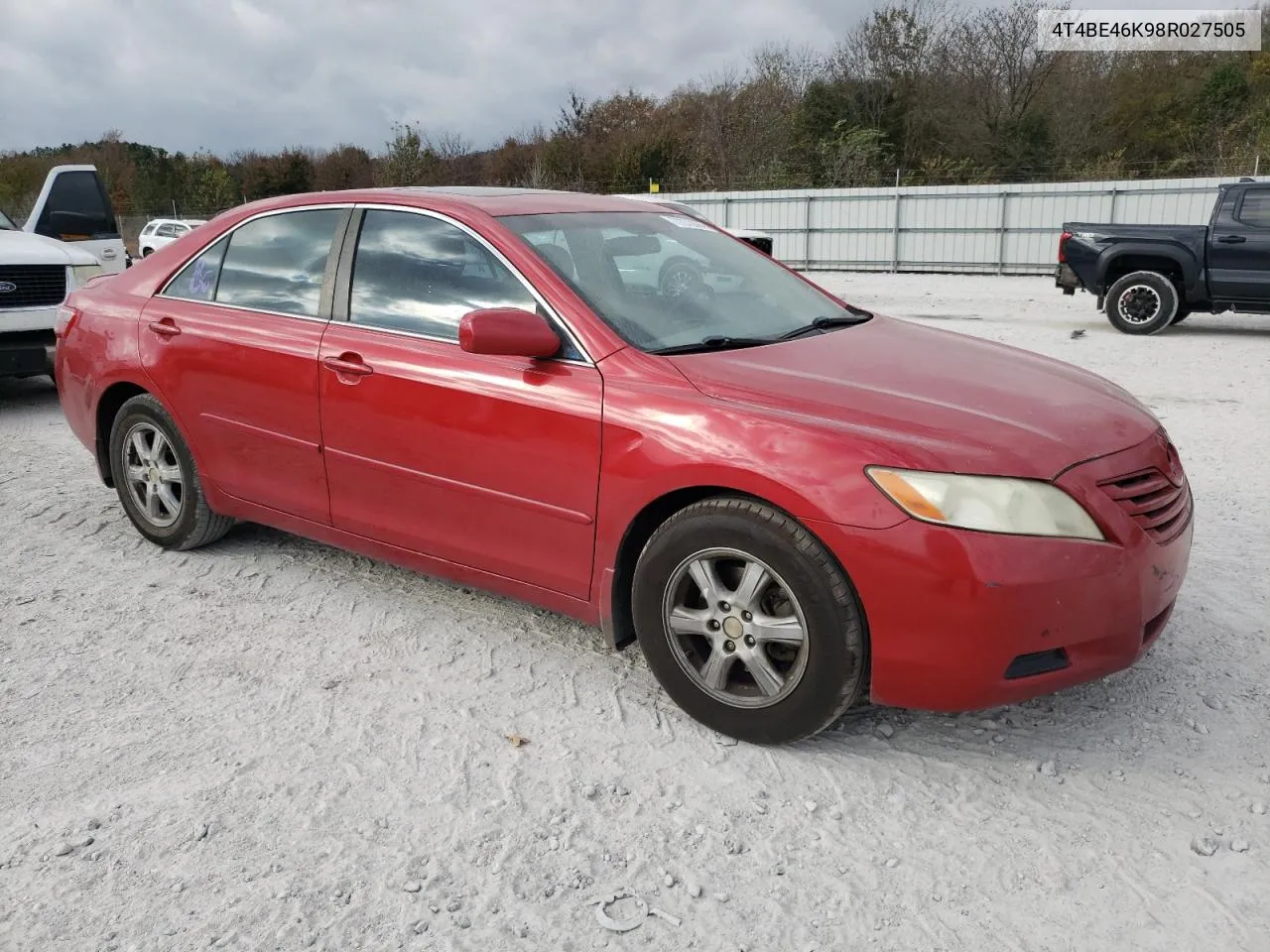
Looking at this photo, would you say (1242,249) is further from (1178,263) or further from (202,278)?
(202,278)

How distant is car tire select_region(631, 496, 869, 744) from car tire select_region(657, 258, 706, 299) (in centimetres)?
98

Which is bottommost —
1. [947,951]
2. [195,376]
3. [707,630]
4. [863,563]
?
[947,951]

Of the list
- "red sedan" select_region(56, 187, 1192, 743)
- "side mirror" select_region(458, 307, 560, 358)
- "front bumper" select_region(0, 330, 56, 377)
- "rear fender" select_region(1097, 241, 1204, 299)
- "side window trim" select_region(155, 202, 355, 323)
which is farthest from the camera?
"rear fender" select_region(1097, 241, 1204, 299)

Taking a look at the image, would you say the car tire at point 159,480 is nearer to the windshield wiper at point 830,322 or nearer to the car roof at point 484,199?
the car roof at point 484,199

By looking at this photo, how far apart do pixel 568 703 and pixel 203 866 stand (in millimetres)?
1210


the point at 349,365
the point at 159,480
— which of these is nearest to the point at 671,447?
the point at 349,365

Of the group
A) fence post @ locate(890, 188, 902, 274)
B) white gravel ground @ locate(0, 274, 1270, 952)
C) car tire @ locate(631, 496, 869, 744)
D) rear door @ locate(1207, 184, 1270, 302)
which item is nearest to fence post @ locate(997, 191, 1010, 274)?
fence post @ locate(890, 188, 902, 274)

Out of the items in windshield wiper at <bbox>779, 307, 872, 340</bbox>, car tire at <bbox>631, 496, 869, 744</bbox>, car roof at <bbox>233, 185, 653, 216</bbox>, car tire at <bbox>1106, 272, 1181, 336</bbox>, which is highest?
car roof at <bbox>233, 185, 653, 216</bbox>

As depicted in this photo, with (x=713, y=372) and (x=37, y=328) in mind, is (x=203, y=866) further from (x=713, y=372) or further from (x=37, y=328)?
(x=37, y=328)

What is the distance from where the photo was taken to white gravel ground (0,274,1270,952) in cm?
236

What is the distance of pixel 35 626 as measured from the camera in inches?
156

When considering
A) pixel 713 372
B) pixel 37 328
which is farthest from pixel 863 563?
pixel 37 328

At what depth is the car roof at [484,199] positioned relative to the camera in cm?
376

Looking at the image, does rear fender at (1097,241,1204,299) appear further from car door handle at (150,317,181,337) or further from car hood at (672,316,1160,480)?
car door handle at (150,317,181,337)
